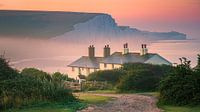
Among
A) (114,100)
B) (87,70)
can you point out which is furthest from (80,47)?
(114,100)

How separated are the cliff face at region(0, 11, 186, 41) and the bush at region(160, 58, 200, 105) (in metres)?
30.5

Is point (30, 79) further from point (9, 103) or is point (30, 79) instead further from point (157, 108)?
point (157, 108)

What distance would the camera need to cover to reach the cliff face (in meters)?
47.8

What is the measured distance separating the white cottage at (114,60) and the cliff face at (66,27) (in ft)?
43.2

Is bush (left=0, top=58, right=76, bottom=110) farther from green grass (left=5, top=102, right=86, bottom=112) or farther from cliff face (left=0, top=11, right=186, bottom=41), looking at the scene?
cliff face (left=0, top=11, right=186, bottom=41)

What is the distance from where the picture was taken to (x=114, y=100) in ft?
51.1

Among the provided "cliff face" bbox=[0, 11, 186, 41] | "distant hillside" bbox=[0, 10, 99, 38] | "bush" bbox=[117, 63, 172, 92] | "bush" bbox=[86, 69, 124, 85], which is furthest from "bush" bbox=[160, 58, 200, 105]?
"distant hillside" bbox=[0, 10, 99, 38]

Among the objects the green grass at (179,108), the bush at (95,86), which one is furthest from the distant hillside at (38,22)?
the green grass at (179,108)

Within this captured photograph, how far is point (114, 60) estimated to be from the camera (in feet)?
104

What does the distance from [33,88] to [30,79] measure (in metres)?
0.69

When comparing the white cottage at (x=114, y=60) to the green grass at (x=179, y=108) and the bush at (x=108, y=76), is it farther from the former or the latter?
the green grass at (x=179, y=108)

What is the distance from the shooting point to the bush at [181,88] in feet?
48.2

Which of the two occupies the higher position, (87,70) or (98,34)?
(98,34)

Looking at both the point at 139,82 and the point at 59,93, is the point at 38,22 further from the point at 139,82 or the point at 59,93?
the point at 59,93
